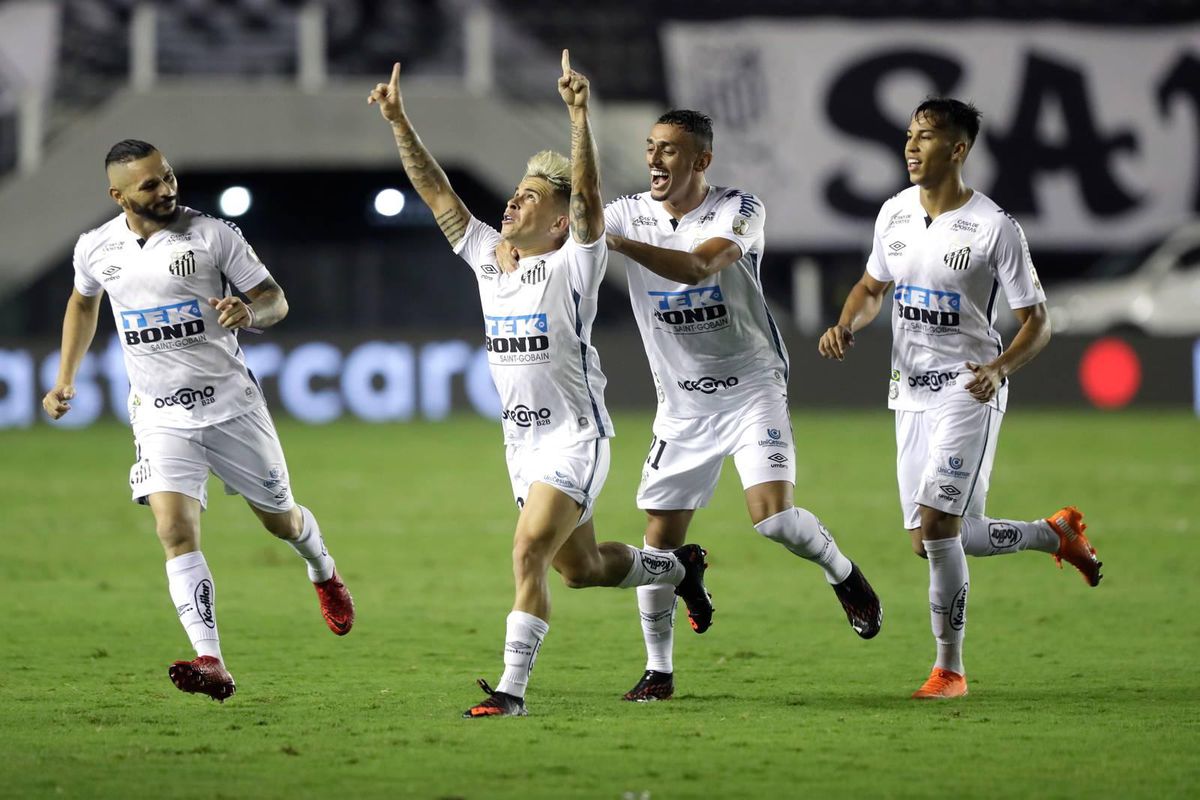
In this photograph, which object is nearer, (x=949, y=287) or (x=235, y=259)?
(x=949, y=287)

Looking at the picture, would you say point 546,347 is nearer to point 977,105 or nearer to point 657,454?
point 657,454

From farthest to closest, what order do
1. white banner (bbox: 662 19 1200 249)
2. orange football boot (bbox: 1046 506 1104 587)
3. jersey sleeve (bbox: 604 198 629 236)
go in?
white banner (bbox: 662 19 1200 249)
orange football boot (bbox: 1046 506 1104 587)
jersey sleeve (bbox: 604 198 629 236)

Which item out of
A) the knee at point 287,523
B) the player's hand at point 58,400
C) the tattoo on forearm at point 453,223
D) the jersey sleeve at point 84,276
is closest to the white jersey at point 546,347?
the tattoo on forearm at point 453,223

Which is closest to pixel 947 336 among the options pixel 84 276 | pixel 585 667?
pixel 585 667

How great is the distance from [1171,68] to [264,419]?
23242 mm

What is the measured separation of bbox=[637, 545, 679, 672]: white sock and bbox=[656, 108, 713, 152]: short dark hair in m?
1.68

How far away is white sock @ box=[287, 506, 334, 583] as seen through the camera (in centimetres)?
865

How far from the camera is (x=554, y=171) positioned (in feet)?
23.9

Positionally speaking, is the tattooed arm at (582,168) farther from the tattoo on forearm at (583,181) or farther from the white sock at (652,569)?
the white sock at (652,569)

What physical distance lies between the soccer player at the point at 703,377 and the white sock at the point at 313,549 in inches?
63.4

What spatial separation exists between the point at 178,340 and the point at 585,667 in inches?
89.3

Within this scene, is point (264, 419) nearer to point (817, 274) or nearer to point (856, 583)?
point (856, 583)

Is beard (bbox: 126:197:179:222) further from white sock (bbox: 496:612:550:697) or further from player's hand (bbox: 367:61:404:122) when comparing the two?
white sock (bbox: 496:612:550:697)

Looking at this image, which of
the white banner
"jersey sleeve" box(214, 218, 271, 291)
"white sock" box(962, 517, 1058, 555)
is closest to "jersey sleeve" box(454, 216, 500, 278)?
"jersey sleeve" box(214, 218, 271, 291)
